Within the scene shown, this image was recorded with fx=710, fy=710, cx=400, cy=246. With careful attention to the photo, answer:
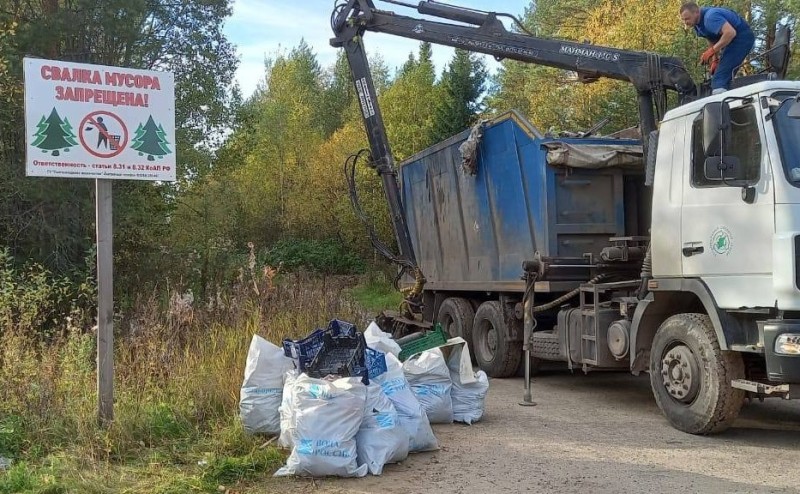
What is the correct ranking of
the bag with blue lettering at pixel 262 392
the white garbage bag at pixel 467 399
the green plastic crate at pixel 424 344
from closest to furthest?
1. the bag with blue lettering at pixel 262 392
2. the white garbage bag at pixel 467 399
3. the green plastic crate at pixel 424 344

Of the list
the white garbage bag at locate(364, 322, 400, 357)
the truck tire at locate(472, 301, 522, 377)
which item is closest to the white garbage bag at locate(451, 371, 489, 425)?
the white garbage bag at locate(364, 322, 400, 357)

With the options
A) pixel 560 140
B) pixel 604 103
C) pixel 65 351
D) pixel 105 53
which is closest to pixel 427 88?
pixel 604 103

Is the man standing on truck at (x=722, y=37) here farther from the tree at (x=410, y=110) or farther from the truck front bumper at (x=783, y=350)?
the tree at (x=410, y=110)

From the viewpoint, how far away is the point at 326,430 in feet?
14.4

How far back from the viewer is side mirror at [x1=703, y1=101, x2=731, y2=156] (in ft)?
16.8

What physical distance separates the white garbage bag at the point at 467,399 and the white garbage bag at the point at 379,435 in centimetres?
129

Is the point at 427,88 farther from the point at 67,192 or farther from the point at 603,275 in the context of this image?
the point at 603,275

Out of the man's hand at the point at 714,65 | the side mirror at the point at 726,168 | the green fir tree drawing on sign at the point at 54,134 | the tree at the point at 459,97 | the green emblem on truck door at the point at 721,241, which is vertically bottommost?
the green emblem on truck door at the point at 721,241

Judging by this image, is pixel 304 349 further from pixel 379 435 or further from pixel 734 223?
pixel 734 223

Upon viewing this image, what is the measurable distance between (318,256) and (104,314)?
23647 mm

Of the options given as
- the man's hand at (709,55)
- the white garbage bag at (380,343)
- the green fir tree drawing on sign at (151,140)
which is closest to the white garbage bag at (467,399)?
the white garbage bag at (380,343)

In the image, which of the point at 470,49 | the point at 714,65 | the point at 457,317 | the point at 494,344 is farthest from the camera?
the point at 457,317

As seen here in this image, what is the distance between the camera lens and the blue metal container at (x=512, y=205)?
765 cm

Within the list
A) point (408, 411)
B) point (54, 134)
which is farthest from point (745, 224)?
point (54, 134)
